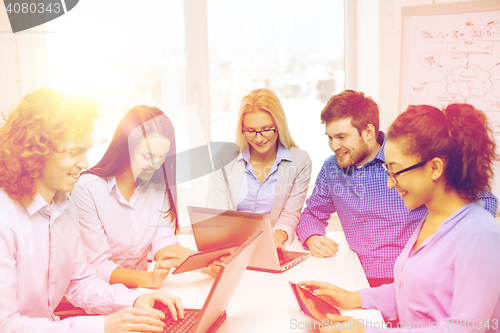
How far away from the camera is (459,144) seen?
97 cm

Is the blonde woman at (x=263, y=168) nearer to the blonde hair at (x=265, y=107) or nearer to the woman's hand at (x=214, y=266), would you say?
the blonde hair at (x=265, y=107)

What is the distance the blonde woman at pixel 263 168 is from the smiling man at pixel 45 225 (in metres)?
0.92

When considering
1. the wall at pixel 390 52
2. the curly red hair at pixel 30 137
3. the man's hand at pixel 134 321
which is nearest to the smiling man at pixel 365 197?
the man's hand at pixel 134 321

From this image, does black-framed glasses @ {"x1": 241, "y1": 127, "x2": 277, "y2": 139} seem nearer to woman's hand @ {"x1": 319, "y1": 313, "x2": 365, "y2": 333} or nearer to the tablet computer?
the tablet computer

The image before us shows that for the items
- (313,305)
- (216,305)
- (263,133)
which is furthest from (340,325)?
(263,133)

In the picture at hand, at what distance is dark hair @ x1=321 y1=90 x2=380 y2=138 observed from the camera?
174 centimetres

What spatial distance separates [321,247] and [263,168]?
66 centimetres

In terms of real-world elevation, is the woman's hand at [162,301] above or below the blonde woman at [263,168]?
below

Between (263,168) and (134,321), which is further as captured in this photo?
(263,168)

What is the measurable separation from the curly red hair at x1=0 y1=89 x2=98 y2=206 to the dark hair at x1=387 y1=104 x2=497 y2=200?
3.08 feet

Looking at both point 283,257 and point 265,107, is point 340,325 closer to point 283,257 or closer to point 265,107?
point 283,257

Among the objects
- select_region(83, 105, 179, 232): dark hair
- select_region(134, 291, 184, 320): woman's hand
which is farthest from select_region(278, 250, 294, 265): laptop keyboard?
select_region(83, 105, 179, 232): dark hair

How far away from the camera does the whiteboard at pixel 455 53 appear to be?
8.98 ft

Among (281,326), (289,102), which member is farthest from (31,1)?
(281,326)
